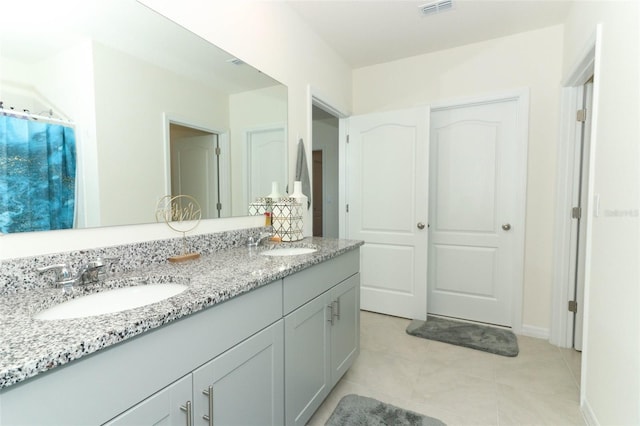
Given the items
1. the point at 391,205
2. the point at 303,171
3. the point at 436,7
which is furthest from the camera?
the point at 391,205

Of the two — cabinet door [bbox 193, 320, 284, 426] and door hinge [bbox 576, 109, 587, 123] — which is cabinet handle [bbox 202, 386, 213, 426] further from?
door hinge [bbox 576, 109, 587, 123]

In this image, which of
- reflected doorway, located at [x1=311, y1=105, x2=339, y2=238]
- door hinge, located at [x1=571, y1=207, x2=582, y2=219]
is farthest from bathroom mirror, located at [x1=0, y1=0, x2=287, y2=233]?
reflected doorway, located at [x1=311, y1=105, x2=339, y2=238]

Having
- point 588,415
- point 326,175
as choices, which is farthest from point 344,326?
point 326,175

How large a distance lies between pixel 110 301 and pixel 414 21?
2.64 m

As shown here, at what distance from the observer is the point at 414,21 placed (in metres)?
2.38

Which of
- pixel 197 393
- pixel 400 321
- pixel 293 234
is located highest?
pixel 293 234

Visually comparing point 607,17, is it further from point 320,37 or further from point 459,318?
point 459,318

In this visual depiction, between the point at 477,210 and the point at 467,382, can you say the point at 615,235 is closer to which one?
the point at 467,382

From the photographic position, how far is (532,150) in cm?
257

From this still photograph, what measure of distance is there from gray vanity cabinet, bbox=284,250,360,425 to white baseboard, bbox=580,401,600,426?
1.23 metres

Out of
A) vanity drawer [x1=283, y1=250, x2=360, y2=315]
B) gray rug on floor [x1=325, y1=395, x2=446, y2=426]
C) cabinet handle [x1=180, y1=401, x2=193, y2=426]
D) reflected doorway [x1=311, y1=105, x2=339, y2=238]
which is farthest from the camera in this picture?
reflected doorway [x1=311, y1=105, x2=339, y2=238]

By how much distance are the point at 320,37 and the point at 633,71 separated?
2061mm

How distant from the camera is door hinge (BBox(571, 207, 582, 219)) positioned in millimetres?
2293

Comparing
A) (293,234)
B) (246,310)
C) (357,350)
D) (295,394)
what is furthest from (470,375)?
(246,310)
